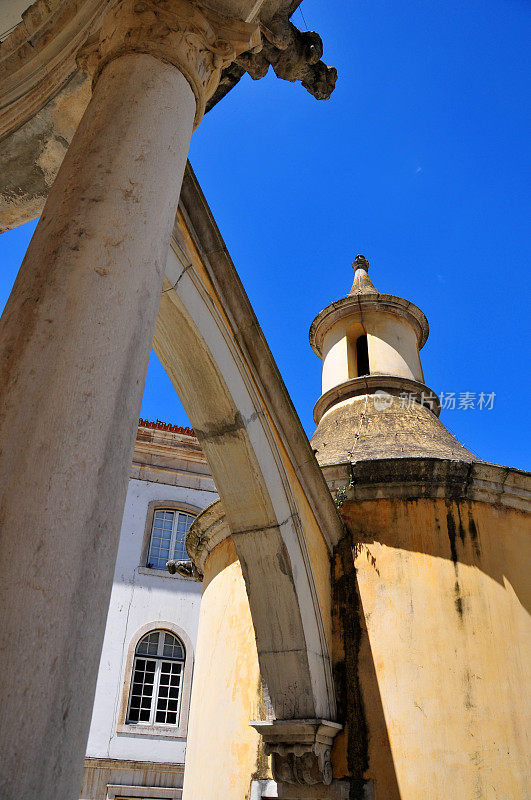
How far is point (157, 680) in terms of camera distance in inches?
531

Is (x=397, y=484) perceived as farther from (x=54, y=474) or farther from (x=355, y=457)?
(x=54, y=474)

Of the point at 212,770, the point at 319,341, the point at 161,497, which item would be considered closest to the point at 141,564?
the point at 161,497

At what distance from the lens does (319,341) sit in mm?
9219

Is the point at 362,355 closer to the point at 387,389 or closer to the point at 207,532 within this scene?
the point at 387,389

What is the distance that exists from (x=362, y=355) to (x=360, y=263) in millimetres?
2172

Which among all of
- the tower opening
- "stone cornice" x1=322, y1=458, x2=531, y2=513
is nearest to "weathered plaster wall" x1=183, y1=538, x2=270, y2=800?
"stone cornice" x1=322, y1=458, x2=531, y2=513

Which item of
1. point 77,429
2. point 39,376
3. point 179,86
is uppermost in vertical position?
point 179,86

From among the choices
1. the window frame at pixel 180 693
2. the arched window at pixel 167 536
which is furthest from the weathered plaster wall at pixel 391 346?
the window frame at pixel 180 693

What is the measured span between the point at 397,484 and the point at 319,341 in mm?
4169

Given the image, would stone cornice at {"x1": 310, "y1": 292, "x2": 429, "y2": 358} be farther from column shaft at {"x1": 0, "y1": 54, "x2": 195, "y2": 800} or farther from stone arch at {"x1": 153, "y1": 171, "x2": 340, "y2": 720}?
column shaft at {"x1": 0, "y1": 54, "x2": 195, "y2": 800}

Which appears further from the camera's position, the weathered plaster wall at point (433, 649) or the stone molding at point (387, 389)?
the stone molding at point (387, 389)

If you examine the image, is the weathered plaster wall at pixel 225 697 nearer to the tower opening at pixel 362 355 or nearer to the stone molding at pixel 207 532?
the stone molding at pixel 207 532

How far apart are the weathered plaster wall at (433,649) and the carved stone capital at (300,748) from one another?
0.64 ft

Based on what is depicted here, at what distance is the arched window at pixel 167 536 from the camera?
14.6 meters
